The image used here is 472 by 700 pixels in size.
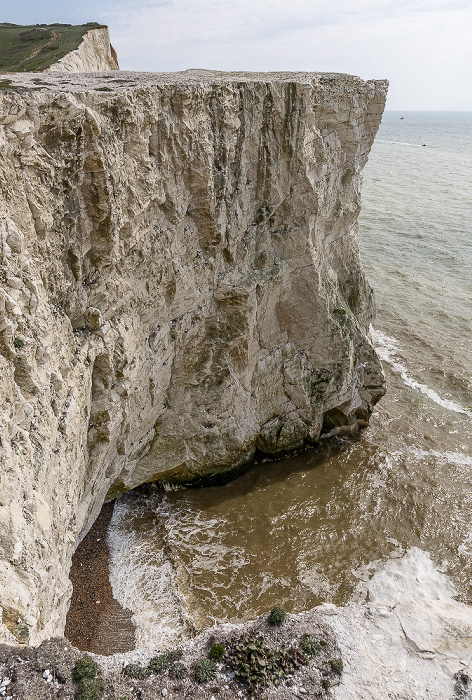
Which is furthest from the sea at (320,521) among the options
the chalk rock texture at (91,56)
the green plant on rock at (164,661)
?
the chalk rock texture at (91,56)

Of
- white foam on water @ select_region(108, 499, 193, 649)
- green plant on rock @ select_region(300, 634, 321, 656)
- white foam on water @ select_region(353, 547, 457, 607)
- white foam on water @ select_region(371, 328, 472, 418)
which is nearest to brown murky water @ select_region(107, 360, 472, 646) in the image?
white foam on water @ select_region(108, 499, 193, 649)

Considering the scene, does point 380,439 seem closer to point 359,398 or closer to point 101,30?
point 359,398

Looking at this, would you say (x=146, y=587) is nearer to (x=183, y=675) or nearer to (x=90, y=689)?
(x=183, y=675)

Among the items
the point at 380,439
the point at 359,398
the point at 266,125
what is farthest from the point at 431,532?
the point at 266,125

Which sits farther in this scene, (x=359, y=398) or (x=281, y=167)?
(x=359, y=398)

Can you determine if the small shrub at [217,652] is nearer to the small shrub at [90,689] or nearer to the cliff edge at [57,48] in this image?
the small shrub at [90,689]

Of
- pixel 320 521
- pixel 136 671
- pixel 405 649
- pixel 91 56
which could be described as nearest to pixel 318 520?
pixel 320 521
